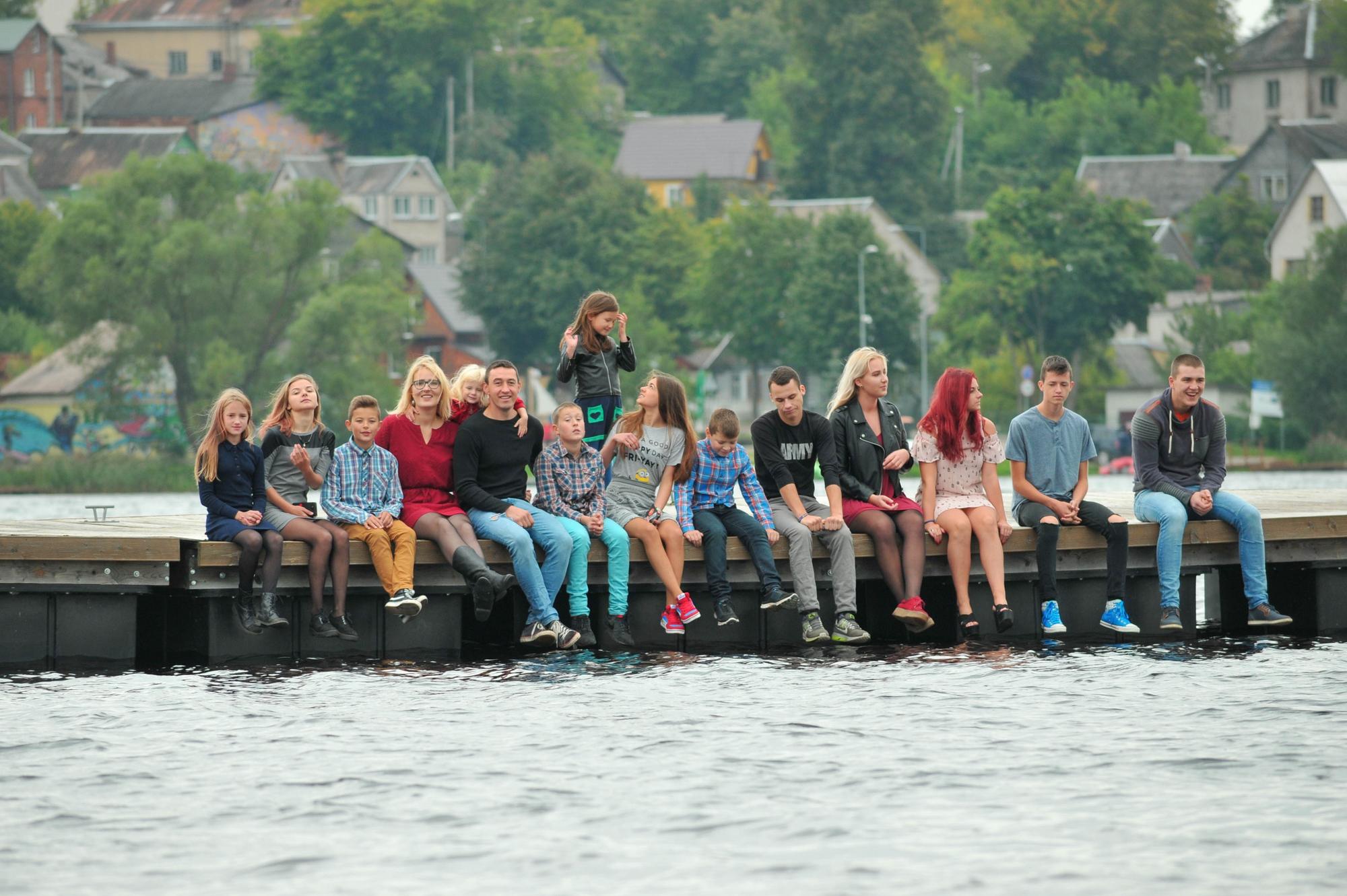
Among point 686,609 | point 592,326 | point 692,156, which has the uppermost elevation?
point 692,156

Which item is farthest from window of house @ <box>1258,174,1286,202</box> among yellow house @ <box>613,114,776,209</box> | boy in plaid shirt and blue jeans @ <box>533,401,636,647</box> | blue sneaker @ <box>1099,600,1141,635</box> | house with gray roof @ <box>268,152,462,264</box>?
boy in plaid shirt and blue jeans @ <box>533,401,636,647</box>

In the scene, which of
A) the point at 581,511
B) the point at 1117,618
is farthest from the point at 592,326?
the point at 1117,618

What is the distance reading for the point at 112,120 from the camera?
133 metres

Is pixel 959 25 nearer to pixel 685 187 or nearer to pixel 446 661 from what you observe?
pixel 685 187

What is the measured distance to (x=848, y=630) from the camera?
15.1 m

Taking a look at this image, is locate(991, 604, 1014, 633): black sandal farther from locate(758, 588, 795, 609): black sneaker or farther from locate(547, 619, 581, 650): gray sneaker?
locate(547, 619, 581, 650): gray sneaker

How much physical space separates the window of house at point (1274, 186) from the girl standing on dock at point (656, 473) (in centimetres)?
9814

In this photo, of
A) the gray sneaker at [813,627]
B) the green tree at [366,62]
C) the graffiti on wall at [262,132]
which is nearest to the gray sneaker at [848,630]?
the gray sneaker at [813,627]

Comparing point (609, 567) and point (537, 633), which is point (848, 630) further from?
point (537, 633)

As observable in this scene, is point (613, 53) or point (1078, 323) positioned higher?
point (613, 53)

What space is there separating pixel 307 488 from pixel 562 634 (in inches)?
80.9

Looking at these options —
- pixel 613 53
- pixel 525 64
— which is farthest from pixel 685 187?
pixel 613 53

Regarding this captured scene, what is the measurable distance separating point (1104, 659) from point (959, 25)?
145m

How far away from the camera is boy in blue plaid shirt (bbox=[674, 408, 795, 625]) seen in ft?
49.1
